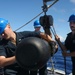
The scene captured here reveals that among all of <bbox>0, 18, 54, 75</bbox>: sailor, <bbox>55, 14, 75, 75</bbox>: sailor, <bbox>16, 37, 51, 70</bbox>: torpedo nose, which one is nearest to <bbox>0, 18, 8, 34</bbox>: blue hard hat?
<bbox>0, 18, 54, 75</bbox>: sailor

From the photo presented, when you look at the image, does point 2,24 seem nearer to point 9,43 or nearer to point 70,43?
point 9,43

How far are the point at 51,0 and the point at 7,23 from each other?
792mm

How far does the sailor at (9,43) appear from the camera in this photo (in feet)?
13.2

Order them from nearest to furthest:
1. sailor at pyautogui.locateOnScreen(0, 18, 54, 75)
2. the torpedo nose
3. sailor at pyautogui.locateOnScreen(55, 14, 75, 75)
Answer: the torpedo nose → sailor at pyautogui.locateOnScreen(0, 18, 54, 75) → sailor at pyautogui.locateOnScreen(55, 14, 75, 75)

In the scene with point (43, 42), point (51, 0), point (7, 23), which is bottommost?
point (43, 42)

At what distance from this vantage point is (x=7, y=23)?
13.5 feet

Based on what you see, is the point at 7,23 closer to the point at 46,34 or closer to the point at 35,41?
the point at 46,34

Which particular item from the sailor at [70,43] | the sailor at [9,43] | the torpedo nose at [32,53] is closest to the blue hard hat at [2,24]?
the sailor at [9,43]

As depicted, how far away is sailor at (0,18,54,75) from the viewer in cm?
401

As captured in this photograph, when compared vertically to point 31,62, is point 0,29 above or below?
above

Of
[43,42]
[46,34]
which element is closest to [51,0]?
[46,34]

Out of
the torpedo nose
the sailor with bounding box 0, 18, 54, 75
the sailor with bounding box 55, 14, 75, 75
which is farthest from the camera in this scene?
the sailor with bounding box 55, 14, 75, 75

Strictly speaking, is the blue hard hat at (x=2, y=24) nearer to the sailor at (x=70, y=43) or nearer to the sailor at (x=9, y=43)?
the sailor at (x=9, y=43)

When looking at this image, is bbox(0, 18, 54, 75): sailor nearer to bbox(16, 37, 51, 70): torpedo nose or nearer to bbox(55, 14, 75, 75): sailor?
bbox(16, 37, 51, 70): torpedo nose
